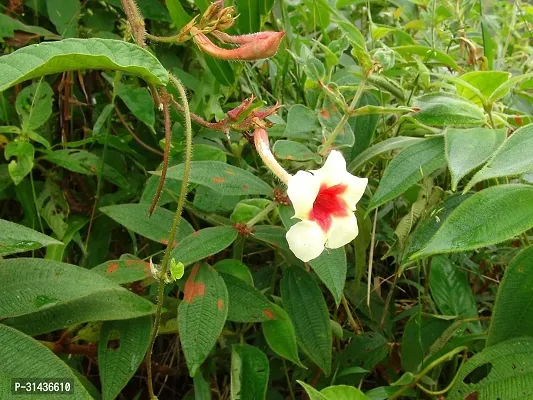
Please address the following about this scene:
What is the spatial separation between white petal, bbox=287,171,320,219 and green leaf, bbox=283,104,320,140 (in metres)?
0.21

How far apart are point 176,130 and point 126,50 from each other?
0.40 meters

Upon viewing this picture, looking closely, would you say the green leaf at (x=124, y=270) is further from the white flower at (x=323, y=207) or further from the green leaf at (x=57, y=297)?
the white flower at (x=323, y=207)

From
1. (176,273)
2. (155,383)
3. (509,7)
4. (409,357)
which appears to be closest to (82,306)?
(176,273)

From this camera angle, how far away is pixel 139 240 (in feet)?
3.22

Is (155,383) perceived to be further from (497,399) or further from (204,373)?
(497,399)

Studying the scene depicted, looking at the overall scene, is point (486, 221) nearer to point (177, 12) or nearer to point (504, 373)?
point (504, 373)

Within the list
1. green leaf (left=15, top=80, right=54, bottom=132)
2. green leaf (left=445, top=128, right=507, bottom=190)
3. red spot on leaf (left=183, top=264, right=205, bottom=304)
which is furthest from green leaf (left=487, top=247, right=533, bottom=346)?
green leaf (left=15, top=80, right=54, bottom=132)

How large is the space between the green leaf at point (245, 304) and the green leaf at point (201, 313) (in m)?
0.03

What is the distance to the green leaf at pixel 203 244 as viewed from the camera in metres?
0.67

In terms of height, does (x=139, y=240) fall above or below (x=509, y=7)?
below

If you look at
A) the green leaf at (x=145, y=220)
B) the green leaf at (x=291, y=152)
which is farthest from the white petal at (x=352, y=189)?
the green leaf at (x=145, y=220)

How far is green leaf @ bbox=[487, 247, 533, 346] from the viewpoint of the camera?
1.99 ft

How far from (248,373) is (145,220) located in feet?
0.72

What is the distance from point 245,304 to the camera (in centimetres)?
69
